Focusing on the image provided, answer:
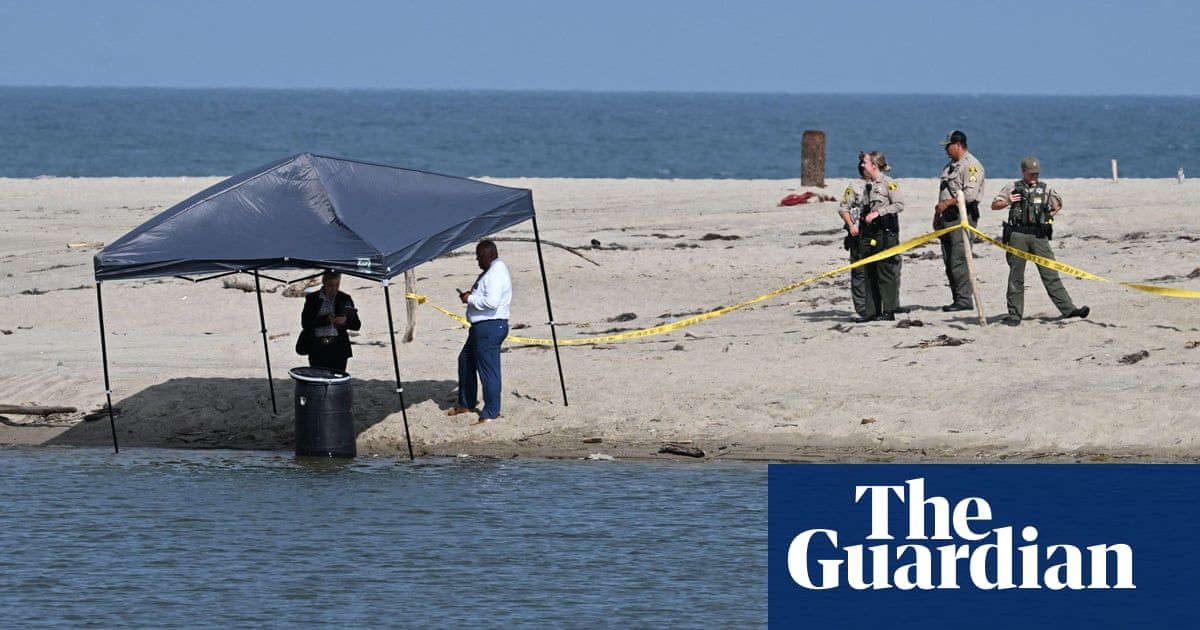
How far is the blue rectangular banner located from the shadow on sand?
145 inches

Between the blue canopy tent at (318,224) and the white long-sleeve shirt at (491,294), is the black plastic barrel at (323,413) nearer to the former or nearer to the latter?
the blue canopy tent at (318,224)

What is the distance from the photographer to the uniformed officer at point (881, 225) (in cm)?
1812

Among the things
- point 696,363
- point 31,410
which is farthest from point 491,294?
point 31,410

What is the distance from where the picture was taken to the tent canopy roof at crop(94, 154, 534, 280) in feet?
47.7

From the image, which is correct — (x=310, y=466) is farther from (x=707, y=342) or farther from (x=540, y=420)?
(x=707, y=342)

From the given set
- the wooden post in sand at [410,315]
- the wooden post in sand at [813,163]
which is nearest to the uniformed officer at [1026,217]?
the wooden post in sand at [410,315]

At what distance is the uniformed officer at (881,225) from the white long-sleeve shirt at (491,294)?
410 cm

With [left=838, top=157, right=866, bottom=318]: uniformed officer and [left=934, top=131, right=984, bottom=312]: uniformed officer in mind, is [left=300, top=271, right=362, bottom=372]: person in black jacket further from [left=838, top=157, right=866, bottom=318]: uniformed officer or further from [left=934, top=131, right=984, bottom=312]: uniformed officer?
[left=934, top=131, right=984, bottom=312]: uniformed officer

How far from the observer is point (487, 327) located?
51.0 ft

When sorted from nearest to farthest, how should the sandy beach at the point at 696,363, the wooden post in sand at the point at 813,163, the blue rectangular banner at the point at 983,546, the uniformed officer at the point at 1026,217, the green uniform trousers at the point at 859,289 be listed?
the blue rectangular banner at the point at 983,546 → the sandy beach at the point at 696,363 → the uniformed officer at the point at 1026,217 → the green uniform trousers at the point at 859,289 → the wooden post in sand at the point at 813,163

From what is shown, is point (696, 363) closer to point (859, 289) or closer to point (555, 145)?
point (859, 289)

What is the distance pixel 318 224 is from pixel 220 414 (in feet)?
8.82

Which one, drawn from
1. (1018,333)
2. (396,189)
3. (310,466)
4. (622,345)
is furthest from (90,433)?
(1018,333)

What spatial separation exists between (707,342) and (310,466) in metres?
5.03
